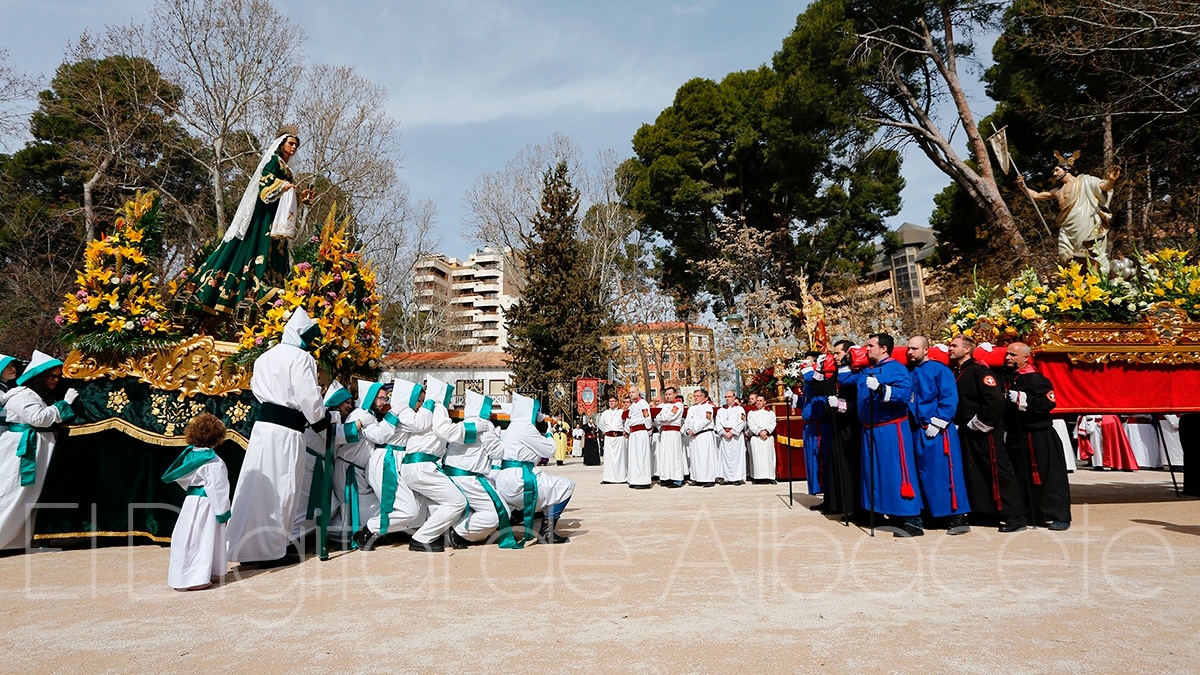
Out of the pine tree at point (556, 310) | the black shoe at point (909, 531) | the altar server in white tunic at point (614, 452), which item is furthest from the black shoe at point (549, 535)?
the pine tree at point (556, 310)

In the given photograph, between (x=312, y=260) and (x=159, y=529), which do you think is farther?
(x=312, y=260)

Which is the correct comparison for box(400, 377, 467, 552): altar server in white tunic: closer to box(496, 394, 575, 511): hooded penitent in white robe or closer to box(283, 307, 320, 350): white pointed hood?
box(496, 394, 575, 511): hooded penitent in white robe

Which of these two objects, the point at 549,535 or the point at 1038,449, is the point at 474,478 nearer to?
the point at 549,535

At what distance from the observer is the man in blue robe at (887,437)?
702 cm

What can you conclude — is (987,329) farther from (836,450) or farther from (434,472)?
(434,472)

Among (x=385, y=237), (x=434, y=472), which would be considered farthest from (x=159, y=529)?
(x=385, y=237)

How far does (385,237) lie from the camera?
29.2 m

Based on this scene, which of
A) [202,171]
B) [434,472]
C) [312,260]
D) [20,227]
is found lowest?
[434,472]

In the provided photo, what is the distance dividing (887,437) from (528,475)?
372 cm

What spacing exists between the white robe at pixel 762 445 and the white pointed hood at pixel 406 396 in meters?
8.83

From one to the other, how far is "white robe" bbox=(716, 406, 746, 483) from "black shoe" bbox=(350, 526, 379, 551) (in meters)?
8.13

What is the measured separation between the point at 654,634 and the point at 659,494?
8.32 metres

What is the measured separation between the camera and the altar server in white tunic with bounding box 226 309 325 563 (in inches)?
232


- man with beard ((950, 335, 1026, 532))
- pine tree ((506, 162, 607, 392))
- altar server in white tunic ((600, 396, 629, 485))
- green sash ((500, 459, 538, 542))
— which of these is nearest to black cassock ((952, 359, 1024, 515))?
man with beard ((950, 335, 1026, 532))
